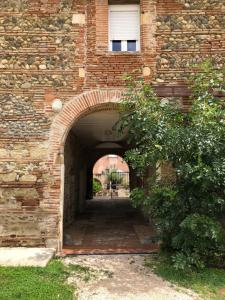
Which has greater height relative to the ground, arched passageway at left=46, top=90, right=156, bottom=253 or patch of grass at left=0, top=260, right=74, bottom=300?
arched passageway at left=46, top=90, right=156, bottom=253

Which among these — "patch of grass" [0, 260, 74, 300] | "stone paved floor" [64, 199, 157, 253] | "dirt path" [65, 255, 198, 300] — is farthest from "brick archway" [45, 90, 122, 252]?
"patch of grass" [0, 260, 74, 300]

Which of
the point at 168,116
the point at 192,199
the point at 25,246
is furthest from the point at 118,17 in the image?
the point at 25,246

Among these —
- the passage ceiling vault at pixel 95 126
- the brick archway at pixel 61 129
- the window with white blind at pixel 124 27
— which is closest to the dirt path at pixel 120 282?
the brick archway at pixel 61 129

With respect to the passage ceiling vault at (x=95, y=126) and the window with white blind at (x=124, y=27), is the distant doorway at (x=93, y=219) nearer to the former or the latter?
the passage ceiling vault at (x=95, y=126)

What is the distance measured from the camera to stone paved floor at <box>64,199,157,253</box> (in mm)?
7555

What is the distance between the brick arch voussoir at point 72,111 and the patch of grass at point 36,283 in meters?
2.30

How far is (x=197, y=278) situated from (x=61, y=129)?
12.6 ft

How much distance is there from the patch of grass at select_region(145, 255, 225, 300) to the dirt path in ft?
0.53

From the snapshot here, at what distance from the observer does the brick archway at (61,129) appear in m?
7.19

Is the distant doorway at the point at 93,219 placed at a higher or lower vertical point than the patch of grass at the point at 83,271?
higher

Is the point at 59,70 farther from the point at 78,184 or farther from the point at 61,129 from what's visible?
the point at 78,184

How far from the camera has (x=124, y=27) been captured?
778 cm

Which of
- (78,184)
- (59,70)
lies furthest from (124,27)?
(78,184)

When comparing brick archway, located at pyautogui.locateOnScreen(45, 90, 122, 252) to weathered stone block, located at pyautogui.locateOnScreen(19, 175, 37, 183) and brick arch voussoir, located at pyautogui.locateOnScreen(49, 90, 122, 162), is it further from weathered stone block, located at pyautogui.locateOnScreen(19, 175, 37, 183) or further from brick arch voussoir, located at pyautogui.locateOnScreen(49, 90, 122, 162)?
weathered stone block, located at pyautogui.locateOnScreen(19, 175, 37, 183)
